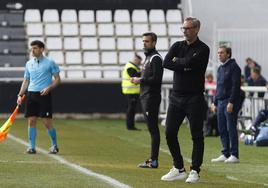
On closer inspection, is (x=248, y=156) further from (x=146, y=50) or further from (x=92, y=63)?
(x=92, y=63)

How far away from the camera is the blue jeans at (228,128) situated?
17219 millimetres

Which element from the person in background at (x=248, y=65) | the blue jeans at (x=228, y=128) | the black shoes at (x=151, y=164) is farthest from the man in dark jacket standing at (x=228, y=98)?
the person in background at (x=248, y=65)

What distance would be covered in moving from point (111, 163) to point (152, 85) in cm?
151

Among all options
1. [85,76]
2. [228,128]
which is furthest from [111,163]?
[85,76]

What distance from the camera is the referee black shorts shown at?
59.8 feet

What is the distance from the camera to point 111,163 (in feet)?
53.7

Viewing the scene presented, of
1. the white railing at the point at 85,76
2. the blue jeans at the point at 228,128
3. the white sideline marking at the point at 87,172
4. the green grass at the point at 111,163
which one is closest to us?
the white sideline marking at the point at 87,172

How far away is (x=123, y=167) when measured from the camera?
1553 centimetres

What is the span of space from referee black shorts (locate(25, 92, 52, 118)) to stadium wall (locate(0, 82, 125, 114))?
531 inches

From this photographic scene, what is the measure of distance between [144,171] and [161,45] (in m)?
19.5

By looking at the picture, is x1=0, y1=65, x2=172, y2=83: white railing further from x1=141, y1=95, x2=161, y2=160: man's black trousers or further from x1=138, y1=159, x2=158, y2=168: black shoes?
x1=138, y1=159, x2=158, y2=168: black shoes

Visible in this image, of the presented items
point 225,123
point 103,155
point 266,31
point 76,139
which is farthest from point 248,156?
point 266,31

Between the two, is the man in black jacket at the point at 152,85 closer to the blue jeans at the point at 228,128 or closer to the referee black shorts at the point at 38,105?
the blue jeans at the point at 228,128

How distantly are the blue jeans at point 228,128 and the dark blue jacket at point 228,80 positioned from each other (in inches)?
5.1
